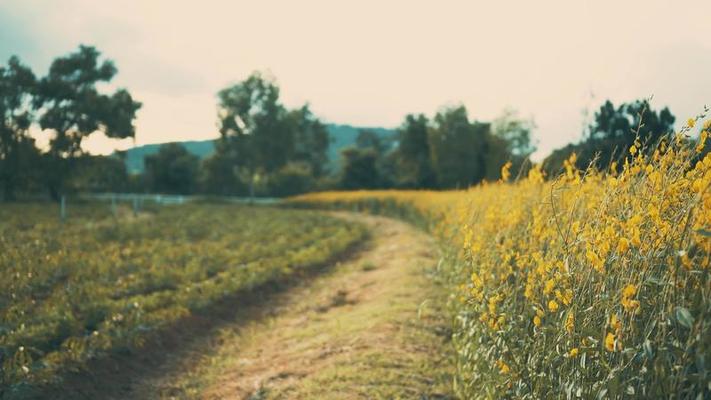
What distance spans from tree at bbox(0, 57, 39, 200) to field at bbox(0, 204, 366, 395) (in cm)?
2160

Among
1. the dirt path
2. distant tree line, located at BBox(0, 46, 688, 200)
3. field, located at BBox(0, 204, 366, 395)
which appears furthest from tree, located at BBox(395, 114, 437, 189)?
the dirt path

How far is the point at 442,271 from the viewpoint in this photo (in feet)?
38.8

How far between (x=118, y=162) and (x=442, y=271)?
4394 centimetres

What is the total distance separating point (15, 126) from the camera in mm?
41281

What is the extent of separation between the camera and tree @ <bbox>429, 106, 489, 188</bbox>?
6450cm

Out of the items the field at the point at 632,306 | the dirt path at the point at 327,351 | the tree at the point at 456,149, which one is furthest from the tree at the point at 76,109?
the field at the point at 632,306

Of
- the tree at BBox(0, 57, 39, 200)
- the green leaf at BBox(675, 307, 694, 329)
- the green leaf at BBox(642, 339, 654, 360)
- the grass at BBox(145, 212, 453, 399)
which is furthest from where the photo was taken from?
the tree at BBox(0, 57, 39, 200)

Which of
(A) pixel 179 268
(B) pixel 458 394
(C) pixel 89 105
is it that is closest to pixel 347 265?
(A) pixel 179 268

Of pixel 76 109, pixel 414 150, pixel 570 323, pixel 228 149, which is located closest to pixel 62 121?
pixel 76 109

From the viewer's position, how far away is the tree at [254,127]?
6519 cm

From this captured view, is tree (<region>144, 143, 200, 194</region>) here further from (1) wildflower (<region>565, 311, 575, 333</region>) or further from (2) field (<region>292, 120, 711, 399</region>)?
(1) wildflower (<region>565, 311, 575, 333</region>)

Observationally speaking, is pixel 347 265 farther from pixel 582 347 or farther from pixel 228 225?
pixel 582 347

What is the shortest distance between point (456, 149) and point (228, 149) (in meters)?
23.9

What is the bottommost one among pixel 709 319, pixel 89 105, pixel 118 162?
pixel 709 319
